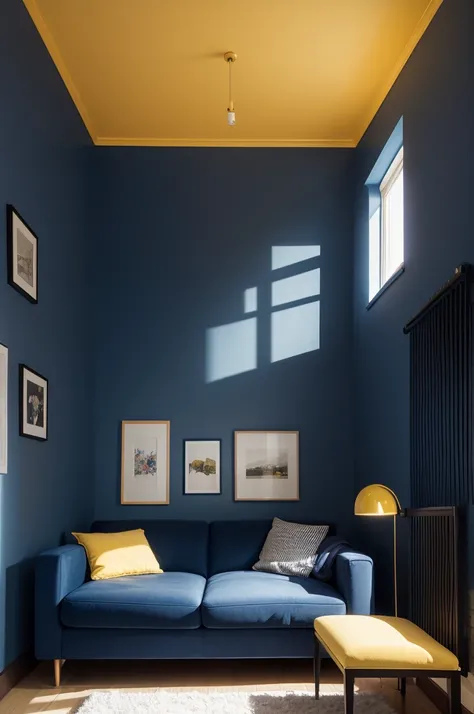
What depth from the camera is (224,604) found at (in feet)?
15.2

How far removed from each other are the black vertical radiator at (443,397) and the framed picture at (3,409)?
2059 mm

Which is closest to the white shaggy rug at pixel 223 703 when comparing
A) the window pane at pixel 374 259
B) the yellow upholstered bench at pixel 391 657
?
the yellow upholstered bench at pixel 391 657

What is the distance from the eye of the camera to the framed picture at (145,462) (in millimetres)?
6199

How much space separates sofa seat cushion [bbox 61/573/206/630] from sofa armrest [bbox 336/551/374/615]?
32.7 inches

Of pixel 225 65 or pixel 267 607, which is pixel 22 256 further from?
pixel 267 607

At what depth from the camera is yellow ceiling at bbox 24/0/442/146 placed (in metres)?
4.70

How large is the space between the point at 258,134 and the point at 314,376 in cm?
188

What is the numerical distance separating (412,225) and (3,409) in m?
2.43

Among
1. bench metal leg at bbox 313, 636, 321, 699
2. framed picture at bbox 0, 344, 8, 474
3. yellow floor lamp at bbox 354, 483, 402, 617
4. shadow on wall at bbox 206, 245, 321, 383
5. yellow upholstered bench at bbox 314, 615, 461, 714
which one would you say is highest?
shadow on wall at bbox 206, 245, 321, 383

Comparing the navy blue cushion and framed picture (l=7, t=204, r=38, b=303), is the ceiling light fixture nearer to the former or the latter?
framed picture (l=7, t=204, r=38, b=303)

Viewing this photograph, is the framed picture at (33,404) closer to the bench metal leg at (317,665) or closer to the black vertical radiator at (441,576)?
the bench metal leg at (317,665)

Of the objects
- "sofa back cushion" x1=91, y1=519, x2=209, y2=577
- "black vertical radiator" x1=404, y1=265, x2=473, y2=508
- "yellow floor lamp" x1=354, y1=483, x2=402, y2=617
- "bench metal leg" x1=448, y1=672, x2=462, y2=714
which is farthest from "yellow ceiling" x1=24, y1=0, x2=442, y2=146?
"bench metal leg" x1=448, y1=672, x2=462, y2=714

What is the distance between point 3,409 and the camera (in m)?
4.12

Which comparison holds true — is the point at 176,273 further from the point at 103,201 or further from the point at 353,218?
the point at 353,218
